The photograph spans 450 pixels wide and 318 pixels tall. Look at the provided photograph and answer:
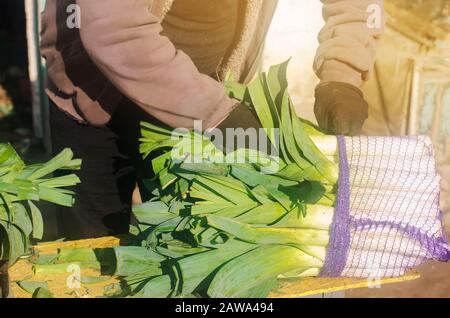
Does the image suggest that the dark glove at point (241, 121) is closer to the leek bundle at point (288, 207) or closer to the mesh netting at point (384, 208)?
the leek bundle at point (288, 207)

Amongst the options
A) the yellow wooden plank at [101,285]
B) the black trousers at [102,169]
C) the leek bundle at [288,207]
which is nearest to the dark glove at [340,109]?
the leek bundle at [288,207]

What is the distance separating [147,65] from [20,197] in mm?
475

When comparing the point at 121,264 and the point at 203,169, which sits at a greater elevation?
the point at 203,169

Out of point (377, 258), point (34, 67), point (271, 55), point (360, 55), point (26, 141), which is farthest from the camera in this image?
point (26, 141)

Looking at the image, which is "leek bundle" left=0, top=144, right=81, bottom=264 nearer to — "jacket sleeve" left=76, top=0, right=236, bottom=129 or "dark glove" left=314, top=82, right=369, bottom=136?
"jacket sleeve" left=76, top=0, right=236, bottom=129

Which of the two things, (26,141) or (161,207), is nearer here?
(161,207)

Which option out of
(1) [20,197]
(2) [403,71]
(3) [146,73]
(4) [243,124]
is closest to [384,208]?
(4) [243,124]

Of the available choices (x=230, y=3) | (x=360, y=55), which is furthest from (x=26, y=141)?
(x=360, y=55)

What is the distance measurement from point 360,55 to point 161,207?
31.4 inches

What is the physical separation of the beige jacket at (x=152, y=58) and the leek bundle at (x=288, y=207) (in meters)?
0.11

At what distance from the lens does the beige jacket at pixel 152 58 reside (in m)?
1.43

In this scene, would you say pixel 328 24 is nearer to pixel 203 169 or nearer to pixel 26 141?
pixel 203 169

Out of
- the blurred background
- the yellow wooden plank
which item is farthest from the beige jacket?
the blurred background
